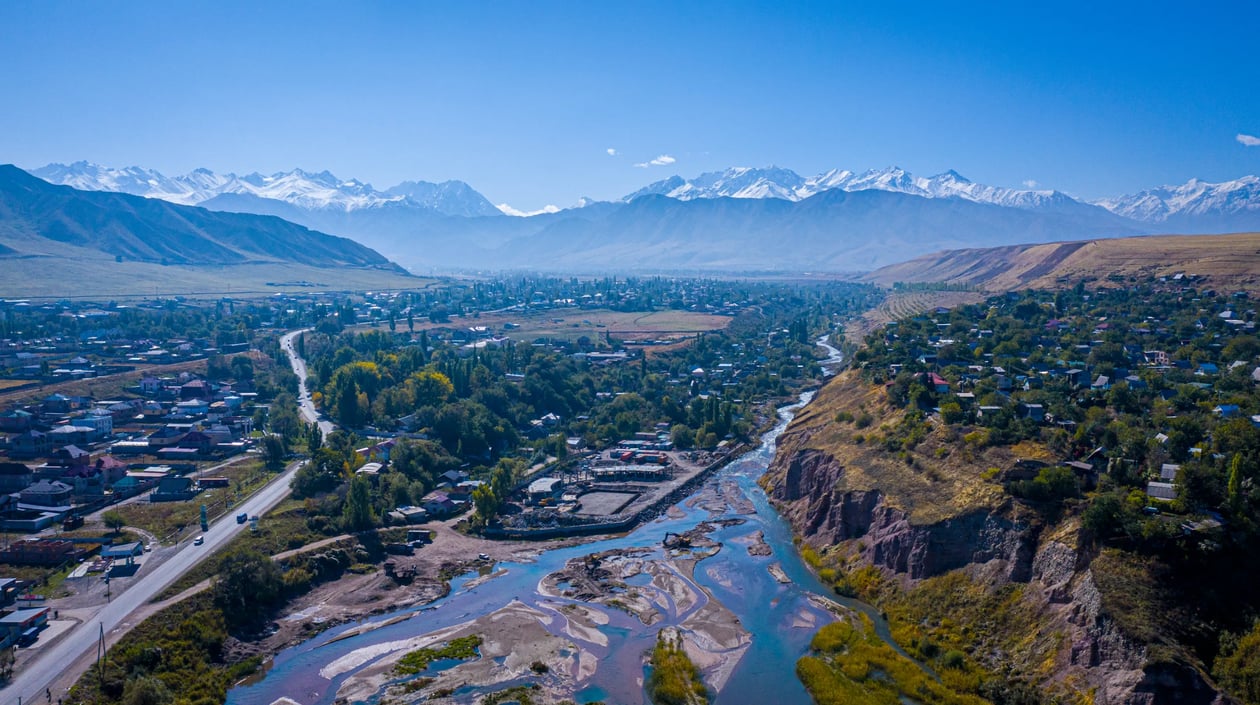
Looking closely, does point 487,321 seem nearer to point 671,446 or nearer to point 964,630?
point 671,446

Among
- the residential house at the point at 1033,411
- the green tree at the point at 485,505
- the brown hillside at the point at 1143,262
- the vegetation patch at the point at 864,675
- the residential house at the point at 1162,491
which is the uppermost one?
the brown hillside at the point at 1143,262

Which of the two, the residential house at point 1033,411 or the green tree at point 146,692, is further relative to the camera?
the residential house at point 1033,411

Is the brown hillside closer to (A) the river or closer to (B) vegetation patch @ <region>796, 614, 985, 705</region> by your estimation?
(A) the river

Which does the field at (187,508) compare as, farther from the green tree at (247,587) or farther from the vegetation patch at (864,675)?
the vegetation patch at (864,675)

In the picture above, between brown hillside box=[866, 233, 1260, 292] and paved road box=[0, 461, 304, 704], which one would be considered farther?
brown hillside box=[866, 233, 1260, 292]

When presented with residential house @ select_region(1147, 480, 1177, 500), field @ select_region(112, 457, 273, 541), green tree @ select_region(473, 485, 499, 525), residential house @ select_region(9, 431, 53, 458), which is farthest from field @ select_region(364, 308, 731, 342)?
residential house @ select_region(1147, 480, 1177, 500)

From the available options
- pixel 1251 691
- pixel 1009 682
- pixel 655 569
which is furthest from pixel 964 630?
pixel 655 569

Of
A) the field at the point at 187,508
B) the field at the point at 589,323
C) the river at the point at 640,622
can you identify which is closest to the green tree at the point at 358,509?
the field at the point at 187,508
